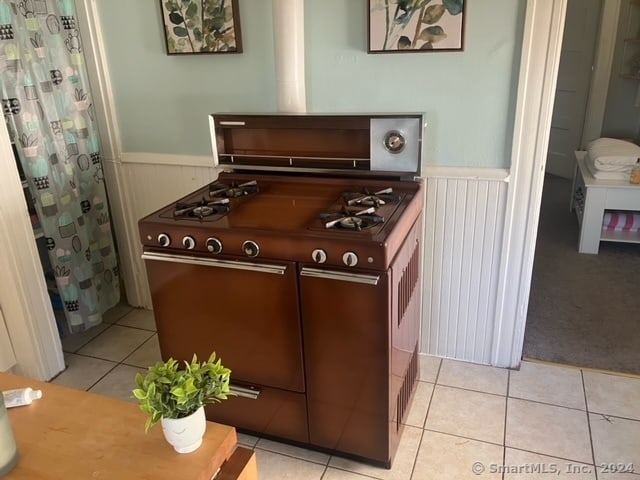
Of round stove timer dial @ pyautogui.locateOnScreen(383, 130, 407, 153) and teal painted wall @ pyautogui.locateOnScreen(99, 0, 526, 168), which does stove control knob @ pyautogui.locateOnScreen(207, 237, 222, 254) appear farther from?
teal painted wall @ pyautogui.locateOnScreen(99, 0, 526, 168)

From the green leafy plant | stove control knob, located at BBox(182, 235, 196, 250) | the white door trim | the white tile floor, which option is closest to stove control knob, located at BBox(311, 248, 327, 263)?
stove control knob, located at BBox(182, 235, 196, 250)

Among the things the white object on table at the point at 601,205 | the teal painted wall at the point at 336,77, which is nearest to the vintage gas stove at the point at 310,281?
the teal painted wall at the point at 336,77

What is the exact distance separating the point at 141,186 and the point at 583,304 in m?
2.47

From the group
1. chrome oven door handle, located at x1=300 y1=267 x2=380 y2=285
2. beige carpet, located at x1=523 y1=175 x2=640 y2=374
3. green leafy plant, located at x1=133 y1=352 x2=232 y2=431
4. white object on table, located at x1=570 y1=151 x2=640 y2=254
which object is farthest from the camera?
white object on table, located at x1=570 y1=151 x2=640 y2=254

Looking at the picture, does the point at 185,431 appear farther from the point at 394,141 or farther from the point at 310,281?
the point at 394,141

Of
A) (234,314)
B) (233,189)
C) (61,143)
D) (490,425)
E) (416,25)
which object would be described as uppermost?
(416,25)

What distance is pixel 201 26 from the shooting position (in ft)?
7.57

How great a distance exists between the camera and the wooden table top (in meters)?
1.12

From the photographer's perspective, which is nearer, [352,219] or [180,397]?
[180,397]

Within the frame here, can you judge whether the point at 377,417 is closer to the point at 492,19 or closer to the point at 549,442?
the point at 549,442

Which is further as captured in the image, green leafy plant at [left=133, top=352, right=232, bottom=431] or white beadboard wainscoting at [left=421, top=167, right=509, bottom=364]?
white beadboard wainscoting at [left=421, top=167, right=509, bottom=364]

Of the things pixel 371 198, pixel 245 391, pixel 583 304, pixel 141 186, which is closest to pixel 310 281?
pixel 371 198

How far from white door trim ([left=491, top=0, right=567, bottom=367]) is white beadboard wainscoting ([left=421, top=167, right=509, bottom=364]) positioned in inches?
1.5

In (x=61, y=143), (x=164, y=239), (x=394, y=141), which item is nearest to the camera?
(x=164, y=239)
